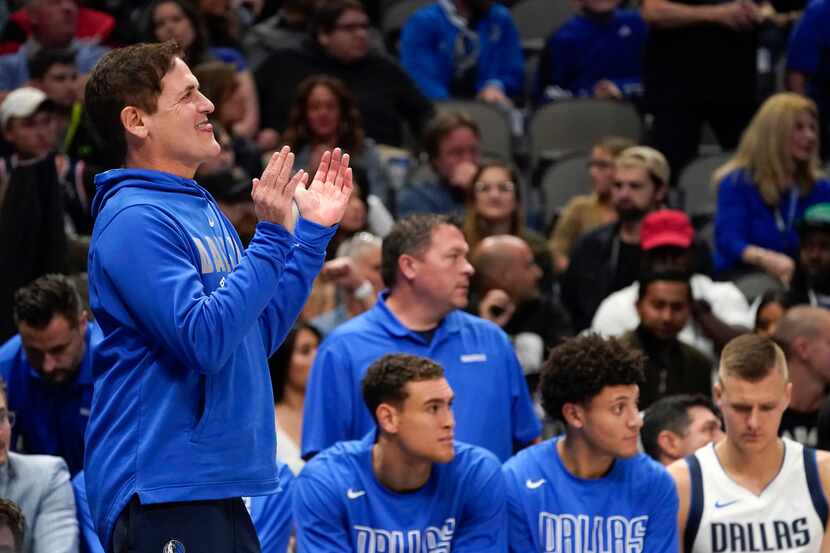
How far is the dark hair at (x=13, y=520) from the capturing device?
411cm

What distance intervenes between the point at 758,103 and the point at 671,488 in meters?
5.56

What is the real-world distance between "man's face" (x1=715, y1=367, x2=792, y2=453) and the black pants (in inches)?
99.2

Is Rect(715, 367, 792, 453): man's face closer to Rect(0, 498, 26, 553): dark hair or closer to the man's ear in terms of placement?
Rect(0, 498, 26, 553): dark hair

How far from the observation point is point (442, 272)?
566 centimetres

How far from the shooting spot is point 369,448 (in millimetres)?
5148

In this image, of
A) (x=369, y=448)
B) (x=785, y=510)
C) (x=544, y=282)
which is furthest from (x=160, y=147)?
(x=544, y=282)

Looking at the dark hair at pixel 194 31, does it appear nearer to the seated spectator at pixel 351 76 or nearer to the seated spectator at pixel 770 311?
the seated spectator at pixel 351 76

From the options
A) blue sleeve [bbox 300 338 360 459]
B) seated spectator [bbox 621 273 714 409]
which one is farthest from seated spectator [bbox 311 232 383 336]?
blue sleeve [bbox 300 338 360 459]

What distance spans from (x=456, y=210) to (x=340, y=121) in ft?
2.70

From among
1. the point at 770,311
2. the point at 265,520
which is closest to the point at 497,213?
the point at 770,311

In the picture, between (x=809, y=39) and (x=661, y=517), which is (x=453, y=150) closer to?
(x=809, y=39)

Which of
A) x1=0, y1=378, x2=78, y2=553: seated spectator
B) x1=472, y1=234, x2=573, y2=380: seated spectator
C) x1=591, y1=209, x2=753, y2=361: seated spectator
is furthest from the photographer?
x1=591, y1=209, x2=753, y2=361: seated spectator

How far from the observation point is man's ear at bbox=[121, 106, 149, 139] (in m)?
3.20

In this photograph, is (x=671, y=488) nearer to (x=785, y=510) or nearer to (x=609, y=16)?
(x=785, y=510)
